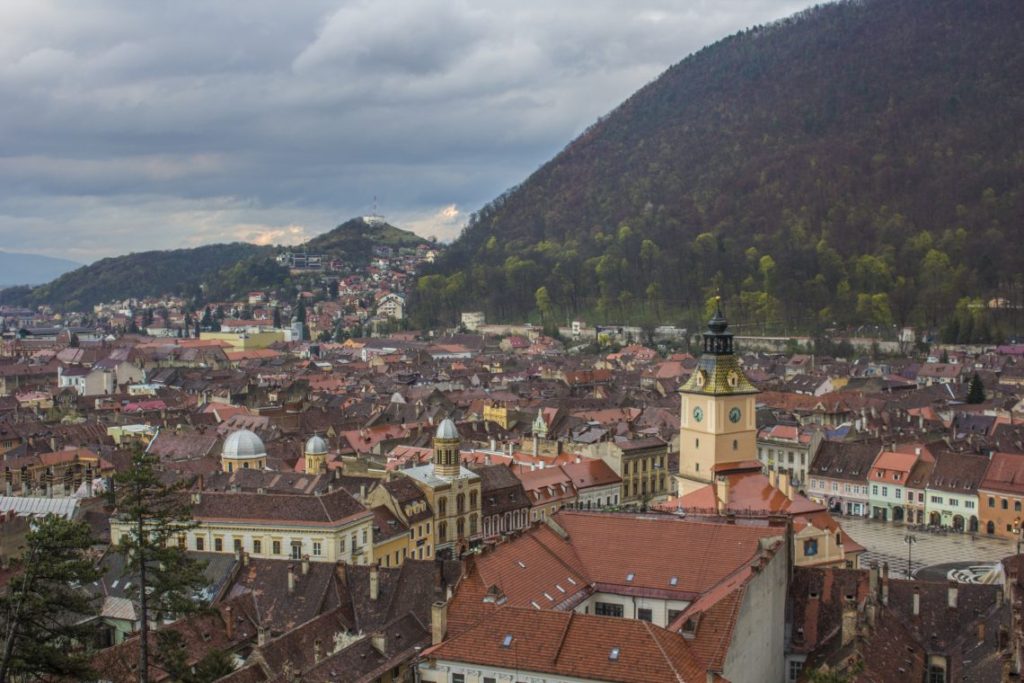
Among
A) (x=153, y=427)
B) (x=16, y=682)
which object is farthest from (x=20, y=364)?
(x=16, y=682)

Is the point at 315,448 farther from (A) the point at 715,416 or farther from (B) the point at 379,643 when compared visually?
(B) the point at 379,643

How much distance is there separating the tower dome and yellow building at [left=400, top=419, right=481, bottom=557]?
1460 cm

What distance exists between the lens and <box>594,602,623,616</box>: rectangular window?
131 feet

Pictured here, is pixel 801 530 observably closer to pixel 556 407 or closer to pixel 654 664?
pixel 654 664

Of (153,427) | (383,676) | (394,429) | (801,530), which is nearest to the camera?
(383,676)

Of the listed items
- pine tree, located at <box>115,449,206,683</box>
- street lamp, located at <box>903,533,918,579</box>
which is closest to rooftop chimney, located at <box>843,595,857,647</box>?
pine tree, located at <box>115,449,206,683</box>

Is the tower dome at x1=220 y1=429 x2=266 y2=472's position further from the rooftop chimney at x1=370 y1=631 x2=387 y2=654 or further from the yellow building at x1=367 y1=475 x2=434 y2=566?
the rooftop chimney at x1=370 y1=631 x2=387 y2=654

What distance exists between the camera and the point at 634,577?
39.7 metres

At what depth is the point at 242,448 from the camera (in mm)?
75062

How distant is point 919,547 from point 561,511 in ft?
120

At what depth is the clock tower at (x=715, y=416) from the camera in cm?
5994

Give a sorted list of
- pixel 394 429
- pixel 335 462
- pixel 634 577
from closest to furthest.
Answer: pixel 634 577, pixel 335 462, pixel 394 429

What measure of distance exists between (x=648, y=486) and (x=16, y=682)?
57031 mm

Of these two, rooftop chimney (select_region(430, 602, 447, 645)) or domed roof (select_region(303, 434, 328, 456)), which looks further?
domed roof (select_region(303, 434, 328, 456))
